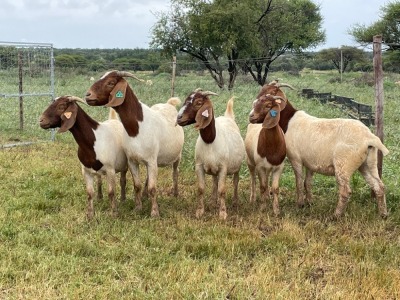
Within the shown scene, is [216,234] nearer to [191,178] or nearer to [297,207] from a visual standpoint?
[297,207]

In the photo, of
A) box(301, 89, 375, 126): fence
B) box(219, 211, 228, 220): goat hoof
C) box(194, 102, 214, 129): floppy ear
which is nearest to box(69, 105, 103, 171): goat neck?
box(194, 102, 214, 129): floppy ear

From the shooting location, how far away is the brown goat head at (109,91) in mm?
5875

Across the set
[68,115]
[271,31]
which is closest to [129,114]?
[68,115]

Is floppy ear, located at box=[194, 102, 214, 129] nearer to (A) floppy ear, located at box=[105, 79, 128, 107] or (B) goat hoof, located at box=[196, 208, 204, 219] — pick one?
(A) floppy ear, located at box=[105, 79, 128, 107]

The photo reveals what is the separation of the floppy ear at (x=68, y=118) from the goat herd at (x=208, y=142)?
13 mm

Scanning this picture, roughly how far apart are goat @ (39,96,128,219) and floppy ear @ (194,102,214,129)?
136 cm

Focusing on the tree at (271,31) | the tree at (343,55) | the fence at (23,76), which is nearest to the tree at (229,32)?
the tree at (271,31)

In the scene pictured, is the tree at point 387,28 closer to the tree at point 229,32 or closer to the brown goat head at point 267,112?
the tree at point 229,32

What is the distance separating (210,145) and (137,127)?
1073 millimetres

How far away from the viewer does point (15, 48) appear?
11.6 meters

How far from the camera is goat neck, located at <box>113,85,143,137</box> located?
19.9 feet

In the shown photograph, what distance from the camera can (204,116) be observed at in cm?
587

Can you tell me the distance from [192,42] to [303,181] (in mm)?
21808

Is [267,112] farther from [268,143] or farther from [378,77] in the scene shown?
[378,77]
